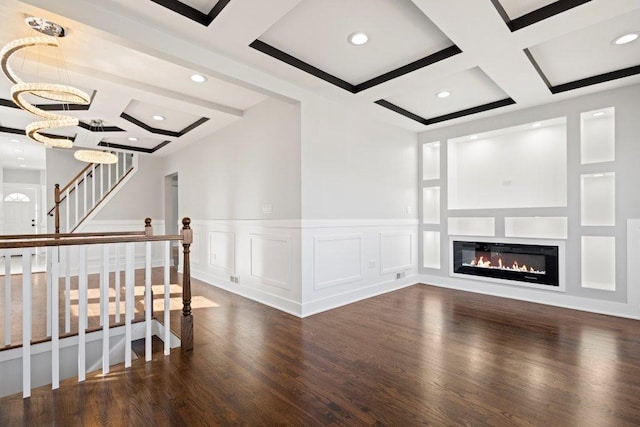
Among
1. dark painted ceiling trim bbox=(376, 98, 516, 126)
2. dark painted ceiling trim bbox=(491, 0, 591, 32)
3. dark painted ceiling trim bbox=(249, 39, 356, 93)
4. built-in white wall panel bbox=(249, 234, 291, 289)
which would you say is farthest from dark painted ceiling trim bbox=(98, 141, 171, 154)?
dark painted ceiling trim bbox=(491, 0, 591, 32)

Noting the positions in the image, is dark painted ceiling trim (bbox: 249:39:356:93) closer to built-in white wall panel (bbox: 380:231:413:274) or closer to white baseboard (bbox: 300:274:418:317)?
built-in white wall panel (bbox: 380:231:413:274)

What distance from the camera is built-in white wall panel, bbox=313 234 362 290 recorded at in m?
3.90

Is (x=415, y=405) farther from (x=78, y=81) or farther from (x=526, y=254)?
(x=78, y=81)

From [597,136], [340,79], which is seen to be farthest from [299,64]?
[597,136]

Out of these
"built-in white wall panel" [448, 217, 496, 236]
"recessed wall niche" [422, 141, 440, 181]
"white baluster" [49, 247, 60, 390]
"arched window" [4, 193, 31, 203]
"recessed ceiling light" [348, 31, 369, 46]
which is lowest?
"white baluster" [49, 247, 60, 390]

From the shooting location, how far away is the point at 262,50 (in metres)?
2.93

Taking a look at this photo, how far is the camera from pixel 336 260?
4145 millimetres

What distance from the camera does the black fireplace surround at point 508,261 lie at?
425cm

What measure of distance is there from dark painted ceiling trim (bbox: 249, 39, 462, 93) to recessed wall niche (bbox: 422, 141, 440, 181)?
2314mm

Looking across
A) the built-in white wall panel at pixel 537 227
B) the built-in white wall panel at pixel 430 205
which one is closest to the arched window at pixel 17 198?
the built-in white wall panel at pixel 430 205

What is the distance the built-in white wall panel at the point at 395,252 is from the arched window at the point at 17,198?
1196cm

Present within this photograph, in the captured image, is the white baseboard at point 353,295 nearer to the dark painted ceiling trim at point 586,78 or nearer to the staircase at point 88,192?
the dark painted ceiling trim at point 586,78

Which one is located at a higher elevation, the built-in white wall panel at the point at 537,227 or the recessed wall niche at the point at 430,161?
the recessed wall niche at the point at 430,161

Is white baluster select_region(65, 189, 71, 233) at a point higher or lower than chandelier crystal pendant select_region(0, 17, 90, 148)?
lower
